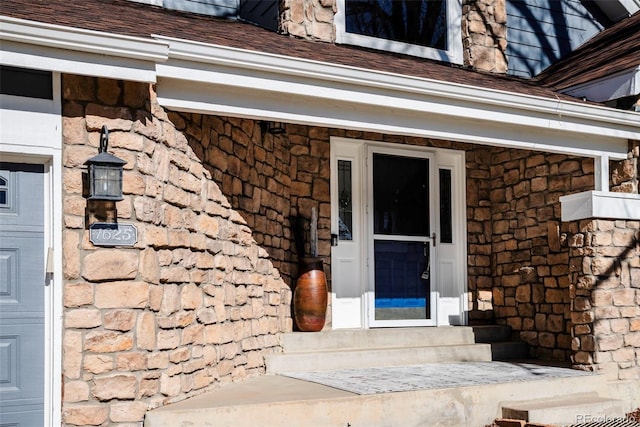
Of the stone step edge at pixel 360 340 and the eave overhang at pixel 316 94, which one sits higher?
the eave overhang at pixel 316 94

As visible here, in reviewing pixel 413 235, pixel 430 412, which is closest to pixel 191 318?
pixel 430 412

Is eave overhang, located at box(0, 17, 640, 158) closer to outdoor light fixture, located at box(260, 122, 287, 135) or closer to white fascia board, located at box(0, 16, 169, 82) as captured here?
white fascia board, located at box(0, 16, 169, 82)

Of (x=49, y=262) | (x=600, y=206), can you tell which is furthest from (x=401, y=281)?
(x=49, y=262)

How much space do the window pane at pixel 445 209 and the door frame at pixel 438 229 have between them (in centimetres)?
4

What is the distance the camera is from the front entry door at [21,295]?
14.9 feet

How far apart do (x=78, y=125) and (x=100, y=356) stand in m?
1.46

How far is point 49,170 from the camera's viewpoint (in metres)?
4.66

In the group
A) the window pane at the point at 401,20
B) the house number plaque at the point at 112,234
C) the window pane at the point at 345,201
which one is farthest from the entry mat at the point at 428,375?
the window pane at the point at 401,20

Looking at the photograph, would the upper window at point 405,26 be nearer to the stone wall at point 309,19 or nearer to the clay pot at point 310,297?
the stone wall at point 309,19

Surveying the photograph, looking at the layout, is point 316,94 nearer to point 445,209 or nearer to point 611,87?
point 611,87

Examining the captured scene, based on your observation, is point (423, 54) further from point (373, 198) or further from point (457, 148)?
point (373, 198)

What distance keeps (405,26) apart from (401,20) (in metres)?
0.09

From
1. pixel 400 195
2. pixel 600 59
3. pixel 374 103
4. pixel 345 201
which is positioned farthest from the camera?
pixel 400 195

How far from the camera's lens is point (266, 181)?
727 centimetres
